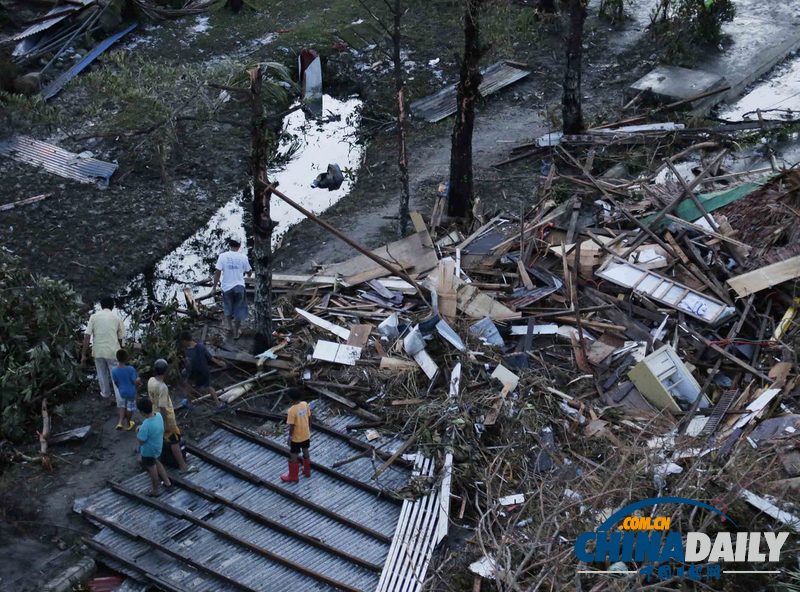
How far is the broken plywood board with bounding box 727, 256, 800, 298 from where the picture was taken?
9.56m

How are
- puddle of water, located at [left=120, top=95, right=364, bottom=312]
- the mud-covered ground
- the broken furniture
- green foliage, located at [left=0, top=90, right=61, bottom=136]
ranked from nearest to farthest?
the broken furniture
puddle of water, located at [left=120, top=95, right=364, bottom=312]
the mud-covered ground
green foliage, located at [left=0, top=90, right=61, bottom=136]

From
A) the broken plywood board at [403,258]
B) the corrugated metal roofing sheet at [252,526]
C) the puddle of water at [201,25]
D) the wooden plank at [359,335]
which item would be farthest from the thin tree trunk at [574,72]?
the puddle of water at [201,25]

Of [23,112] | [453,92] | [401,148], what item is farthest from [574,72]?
[23,112]

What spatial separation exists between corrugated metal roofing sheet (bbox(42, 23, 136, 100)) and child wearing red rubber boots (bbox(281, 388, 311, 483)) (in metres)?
12.8

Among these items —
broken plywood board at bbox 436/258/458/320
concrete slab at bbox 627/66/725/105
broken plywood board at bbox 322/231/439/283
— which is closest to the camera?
broken plywood board at bbox 436/258/458/320

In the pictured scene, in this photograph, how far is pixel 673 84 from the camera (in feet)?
54.6

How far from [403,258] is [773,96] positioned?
10755 mm

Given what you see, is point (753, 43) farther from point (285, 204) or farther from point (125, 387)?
point (125, 387)

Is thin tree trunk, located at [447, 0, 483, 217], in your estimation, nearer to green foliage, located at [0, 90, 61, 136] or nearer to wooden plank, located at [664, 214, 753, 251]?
wooden plank, located at [664, 214, 753, 251]

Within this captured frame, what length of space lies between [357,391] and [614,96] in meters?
11.2

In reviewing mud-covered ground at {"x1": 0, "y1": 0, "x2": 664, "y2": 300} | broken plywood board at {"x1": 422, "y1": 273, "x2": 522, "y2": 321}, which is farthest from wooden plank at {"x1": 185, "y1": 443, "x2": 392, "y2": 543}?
mud-covered ground at {"x1": 0, "y1": 0, "x2": 664, "y2": 300}

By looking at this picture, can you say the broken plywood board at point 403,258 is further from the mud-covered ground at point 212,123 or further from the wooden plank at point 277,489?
the wooden plank at point 277,489

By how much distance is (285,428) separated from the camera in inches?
360

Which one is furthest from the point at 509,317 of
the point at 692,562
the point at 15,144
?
the point at 15,144
